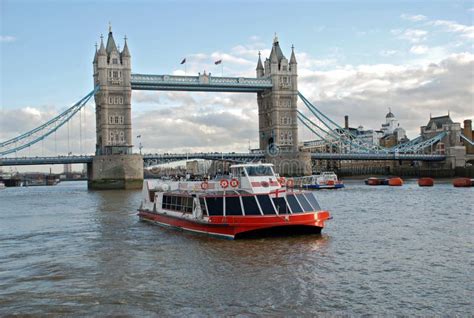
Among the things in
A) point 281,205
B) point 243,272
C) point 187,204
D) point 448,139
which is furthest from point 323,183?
point 243,272

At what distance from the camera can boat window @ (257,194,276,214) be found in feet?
70.0

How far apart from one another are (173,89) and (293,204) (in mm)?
67080

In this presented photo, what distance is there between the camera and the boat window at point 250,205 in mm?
21312

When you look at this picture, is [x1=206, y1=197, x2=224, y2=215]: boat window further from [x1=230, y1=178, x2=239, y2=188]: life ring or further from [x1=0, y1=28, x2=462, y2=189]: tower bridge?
[x1=0, y1=28, x2=462, y2=189]: tower bridge

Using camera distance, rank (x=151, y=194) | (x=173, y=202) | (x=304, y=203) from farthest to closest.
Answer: (x=151, y=194) < (x=173, y=202) < (x=304, y=203)

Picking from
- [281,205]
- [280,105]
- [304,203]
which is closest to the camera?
[281,205]

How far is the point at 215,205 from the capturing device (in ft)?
73.0

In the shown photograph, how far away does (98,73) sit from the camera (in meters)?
84.5

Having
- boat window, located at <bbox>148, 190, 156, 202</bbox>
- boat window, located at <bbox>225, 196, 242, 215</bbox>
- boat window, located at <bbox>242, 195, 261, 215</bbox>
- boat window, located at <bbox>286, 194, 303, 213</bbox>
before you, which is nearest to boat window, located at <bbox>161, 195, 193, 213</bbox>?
boat window, located at <bbox>148, 190, 156, 202</bbox>

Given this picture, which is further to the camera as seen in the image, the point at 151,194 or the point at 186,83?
the point at 186,83

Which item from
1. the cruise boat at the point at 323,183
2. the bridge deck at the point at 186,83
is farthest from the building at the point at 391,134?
the cruise boat at the point at 323,183

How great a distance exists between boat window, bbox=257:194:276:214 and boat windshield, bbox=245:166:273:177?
1.48 meters

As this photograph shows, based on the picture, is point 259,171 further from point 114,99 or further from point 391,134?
point 391,134

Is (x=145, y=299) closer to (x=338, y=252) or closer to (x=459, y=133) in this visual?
(x=338, y=252)
